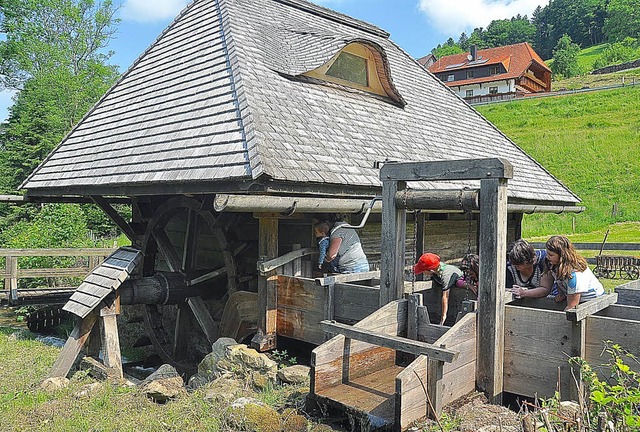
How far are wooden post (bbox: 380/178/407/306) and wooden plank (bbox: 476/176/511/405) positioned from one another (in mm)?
764

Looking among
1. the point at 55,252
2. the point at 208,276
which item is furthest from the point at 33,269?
the point at 208,276

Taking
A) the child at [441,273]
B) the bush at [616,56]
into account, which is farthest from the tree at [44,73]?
the bush at [616,56]

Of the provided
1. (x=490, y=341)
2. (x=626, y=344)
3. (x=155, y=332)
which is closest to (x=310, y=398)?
(x=490, y=341)

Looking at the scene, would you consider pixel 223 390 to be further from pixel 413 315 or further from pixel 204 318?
pixel 204 318

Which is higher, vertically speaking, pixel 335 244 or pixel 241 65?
pixel 241 65

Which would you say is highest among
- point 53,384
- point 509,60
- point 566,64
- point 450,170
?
point 566,64

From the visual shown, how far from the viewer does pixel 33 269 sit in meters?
10.7

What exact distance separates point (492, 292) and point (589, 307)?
64 cm

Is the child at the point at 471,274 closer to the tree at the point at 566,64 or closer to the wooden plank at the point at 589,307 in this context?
the wooden plank at the point at 589,307

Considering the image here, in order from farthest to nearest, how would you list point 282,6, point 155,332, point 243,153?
point 282,6
point 155,332
point 243,153

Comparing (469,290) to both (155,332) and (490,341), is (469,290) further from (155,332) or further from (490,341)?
(155,332)

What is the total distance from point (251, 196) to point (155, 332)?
4379 millimetres

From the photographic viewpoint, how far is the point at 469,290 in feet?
16.0

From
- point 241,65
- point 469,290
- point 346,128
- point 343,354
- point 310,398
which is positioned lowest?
point 310,398
